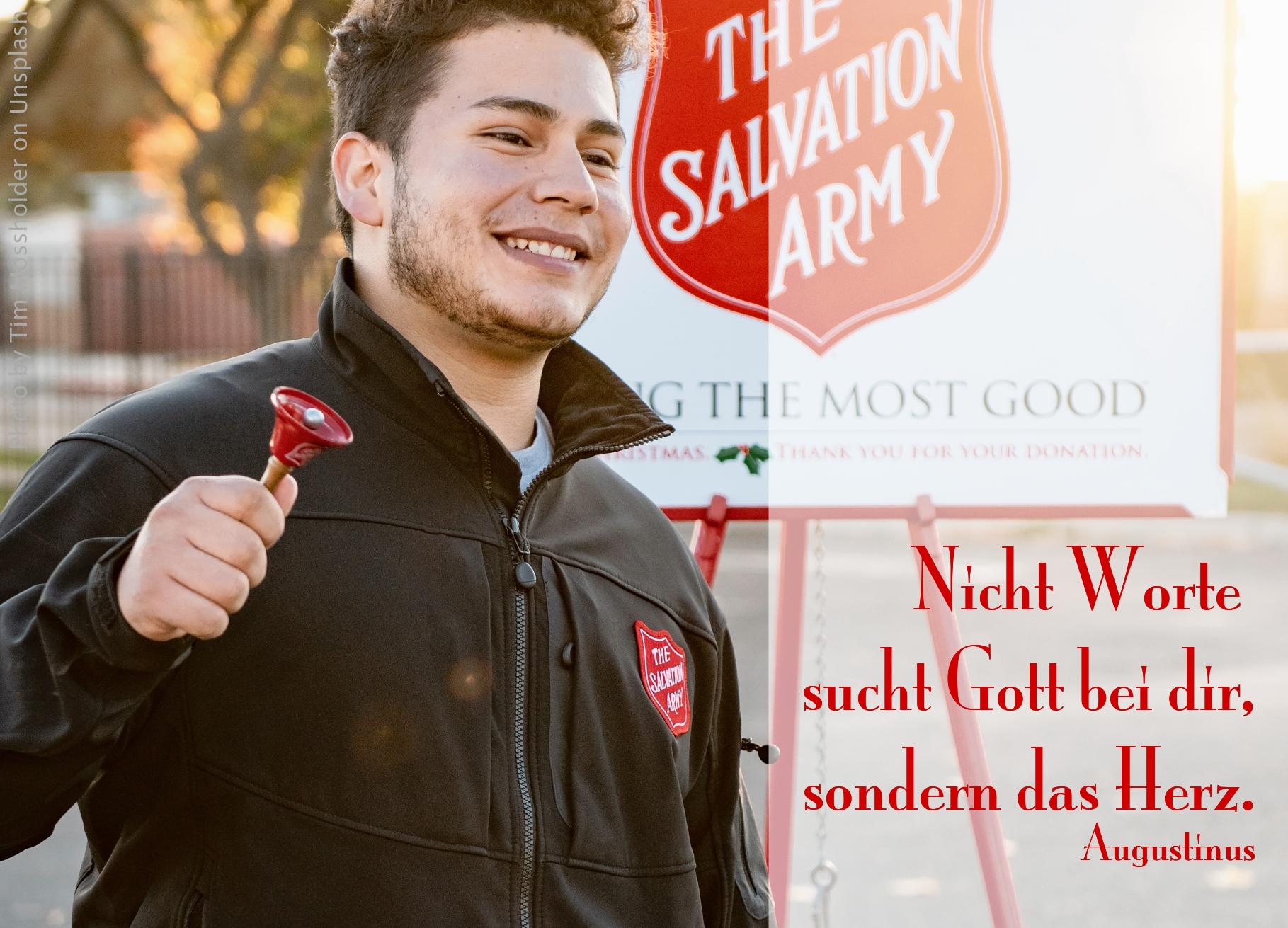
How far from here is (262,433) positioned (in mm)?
1620

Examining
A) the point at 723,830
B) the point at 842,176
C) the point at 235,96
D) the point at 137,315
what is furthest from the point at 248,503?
the point at 137,315

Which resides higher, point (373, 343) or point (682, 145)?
point (682, 145)

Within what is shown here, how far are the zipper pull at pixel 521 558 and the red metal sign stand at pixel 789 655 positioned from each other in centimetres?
113

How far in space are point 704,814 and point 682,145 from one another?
1395 mm

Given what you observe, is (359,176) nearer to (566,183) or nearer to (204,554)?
(566,183)

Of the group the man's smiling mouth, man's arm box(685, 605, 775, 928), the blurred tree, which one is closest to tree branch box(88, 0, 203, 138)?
the blurred tree

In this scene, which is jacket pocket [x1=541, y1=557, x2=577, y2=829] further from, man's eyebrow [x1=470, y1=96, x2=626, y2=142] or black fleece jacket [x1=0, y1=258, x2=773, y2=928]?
man's eyebrow [x1=470, y1=96, x2=626, y2=142]

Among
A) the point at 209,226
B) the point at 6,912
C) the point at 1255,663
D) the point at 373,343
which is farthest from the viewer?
the point at 209,226

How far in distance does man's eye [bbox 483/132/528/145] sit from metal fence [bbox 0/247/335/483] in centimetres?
1225

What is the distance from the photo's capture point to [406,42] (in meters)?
1.89

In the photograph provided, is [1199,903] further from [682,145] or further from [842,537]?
[842,537]

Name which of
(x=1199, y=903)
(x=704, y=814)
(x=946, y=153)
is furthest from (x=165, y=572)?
(x=1199, y=903)

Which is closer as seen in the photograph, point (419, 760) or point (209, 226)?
point (419, 760)

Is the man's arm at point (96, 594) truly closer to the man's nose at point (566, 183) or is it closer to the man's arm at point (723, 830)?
the man's nose at point (566, 183)
